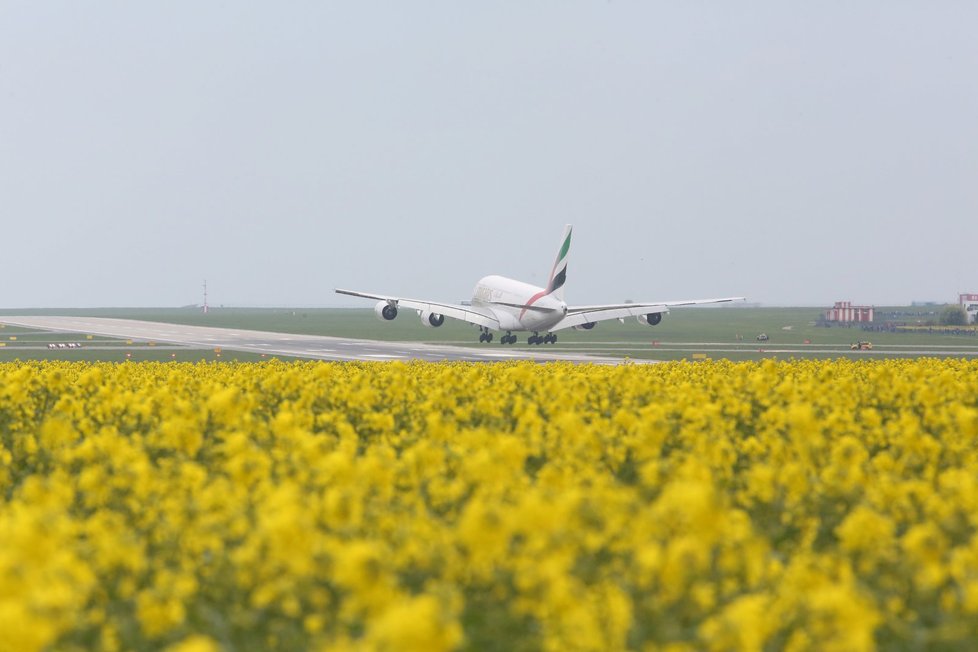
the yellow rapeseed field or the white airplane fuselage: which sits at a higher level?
the white airplane fuselage

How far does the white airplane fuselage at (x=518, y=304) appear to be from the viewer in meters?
66.9

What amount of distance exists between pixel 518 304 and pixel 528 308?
3.78 ft

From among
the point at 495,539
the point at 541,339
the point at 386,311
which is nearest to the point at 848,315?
the point at 541,339

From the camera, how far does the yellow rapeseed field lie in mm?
5625

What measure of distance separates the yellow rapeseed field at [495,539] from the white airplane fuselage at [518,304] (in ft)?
180

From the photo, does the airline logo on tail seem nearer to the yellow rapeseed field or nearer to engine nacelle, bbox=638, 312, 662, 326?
engine nacelle, bbox=638, 312, 662, 326

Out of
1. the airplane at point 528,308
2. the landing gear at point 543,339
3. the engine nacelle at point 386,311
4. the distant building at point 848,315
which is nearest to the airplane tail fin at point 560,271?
the airplane at point 528,308

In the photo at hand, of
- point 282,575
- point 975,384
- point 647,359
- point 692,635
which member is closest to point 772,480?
point 692,635

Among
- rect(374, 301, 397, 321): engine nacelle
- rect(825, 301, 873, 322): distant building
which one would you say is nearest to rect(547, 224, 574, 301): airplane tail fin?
rect(374, 301, 397, 321): engine nacelle

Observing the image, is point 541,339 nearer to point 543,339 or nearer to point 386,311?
point 543,339

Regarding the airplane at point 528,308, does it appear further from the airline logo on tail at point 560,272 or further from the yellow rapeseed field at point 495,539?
the yellow rapeseed field at point 495,539

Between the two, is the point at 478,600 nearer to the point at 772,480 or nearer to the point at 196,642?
the point at 196,642

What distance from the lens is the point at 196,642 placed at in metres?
4.52

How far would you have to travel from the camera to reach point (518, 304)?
68.2m
